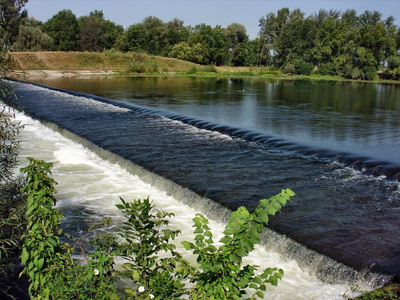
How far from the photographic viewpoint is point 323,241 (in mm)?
6707

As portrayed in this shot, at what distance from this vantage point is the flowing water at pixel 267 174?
6453 mm

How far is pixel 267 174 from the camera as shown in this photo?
1037cm

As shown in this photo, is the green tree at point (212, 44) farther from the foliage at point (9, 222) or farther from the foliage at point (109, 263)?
the foliage at point (109, 263)

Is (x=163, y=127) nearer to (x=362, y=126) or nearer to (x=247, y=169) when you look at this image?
(x=247, y=169)

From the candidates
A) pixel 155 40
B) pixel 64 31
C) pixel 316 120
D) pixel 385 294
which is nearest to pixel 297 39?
pixel 155 40

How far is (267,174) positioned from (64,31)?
3698 inches

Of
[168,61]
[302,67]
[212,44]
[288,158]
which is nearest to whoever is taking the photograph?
[288,158]

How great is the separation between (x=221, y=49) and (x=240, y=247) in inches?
3660

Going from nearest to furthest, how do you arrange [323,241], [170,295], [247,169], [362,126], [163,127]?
[170,295] < [323,241] < [247,169] < [163,127] < [362,126]

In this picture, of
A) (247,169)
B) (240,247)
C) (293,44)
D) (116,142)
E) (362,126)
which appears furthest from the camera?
(293,44)

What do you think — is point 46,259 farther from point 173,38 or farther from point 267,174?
point 173,38

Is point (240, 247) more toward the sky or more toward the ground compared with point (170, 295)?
more toward the sky

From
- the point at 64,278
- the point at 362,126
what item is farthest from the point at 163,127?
the point at 64,278

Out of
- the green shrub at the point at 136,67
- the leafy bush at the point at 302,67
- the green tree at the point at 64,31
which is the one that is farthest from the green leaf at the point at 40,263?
the green tree at the point at 64,31
